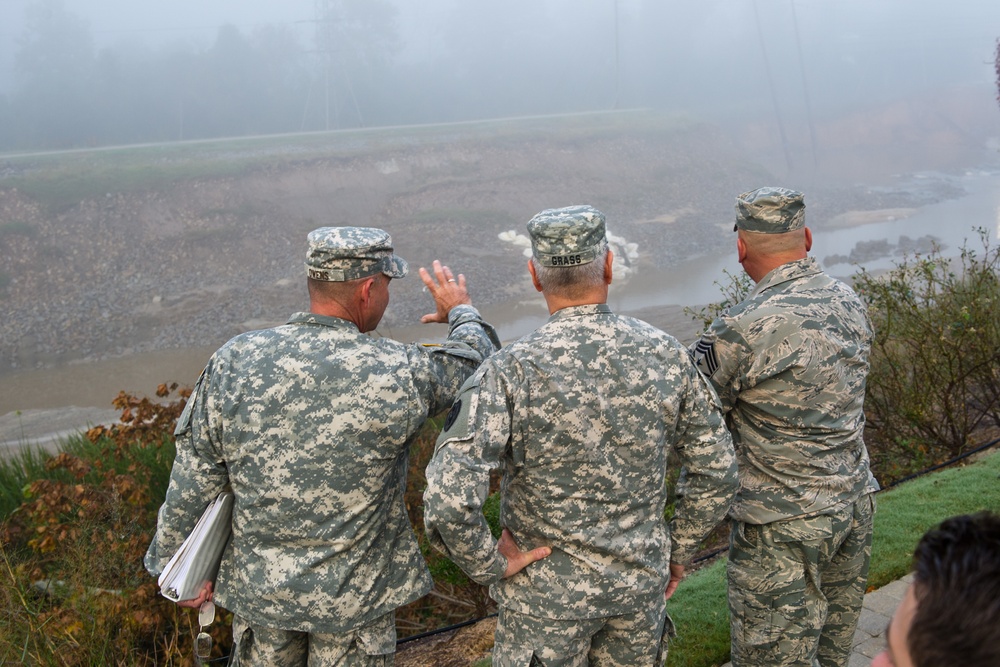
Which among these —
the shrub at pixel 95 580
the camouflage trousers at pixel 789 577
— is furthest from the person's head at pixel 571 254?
the shrub at pixel 95 580

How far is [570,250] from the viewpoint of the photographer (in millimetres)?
1837

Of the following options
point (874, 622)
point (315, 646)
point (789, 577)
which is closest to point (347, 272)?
point (315, 646)

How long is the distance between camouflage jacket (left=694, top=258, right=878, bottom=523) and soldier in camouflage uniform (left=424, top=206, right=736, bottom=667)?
323 mm

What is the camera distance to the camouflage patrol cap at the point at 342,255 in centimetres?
199

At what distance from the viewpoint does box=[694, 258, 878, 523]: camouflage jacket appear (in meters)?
2.16

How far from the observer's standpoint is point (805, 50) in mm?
33781

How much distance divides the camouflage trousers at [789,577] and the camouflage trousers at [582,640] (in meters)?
0.40

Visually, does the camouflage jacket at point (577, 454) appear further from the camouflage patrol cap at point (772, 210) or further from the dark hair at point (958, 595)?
the dark hair at point (958, 595)

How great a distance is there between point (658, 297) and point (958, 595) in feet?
42.2

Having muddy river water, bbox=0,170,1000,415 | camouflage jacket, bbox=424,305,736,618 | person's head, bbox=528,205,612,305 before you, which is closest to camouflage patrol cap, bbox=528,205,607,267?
person's head, bbox=528,205,612,305

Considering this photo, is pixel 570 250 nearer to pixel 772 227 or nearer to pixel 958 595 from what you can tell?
pixel 772 227

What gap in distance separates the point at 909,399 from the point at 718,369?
368 centimetres

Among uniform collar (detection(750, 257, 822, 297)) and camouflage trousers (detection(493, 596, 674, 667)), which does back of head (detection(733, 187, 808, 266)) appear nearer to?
uniform collar (detection(750, 257, 822, 297))

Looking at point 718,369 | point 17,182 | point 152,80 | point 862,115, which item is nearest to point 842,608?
point 718,369
